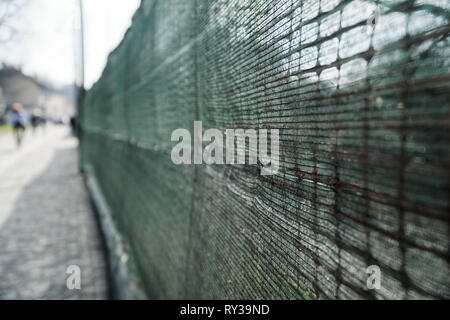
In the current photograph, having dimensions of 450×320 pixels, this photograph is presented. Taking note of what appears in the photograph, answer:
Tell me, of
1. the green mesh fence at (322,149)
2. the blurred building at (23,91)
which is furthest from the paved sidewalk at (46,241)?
the blurred building at (23,91)


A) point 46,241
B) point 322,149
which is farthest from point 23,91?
point 322,149

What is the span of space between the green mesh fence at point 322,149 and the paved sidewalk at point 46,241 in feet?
7.75

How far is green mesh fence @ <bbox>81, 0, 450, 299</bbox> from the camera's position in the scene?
591 mm

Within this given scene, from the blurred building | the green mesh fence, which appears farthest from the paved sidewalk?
the blurred building

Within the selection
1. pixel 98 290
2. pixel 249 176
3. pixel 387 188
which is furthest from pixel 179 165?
pixel 98 290

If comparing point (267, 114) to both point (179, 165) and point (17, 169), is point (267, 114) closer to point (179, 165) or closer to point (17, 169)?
point (179, 165)

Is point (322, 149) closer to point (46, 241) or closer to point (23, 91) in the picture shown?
point (46, 241)

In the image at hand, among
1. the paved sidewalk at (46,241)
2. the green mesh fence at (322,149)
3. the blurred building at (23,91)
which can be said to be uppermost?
the blurred building at (23,91)

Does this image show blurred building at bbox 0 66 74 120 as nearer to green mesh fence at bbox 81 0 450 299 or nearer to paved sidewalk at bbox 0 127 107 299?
paved sidewalk at bbox 0 127 107 299

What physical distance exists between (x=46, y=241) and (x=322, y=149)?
5145 mm

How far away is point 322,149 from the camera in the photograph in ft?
2.78

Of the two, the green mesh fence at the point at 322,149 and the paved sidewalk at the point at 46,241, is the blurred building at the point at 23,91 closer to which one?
the paved sidewalk at the point at 46,241

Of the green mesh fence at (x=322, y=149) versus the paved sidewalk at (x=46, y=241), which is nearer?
the green mesh fence at (x=322, y=149)

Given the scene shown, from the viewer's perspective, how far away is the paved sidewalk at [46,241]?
11.7ft
